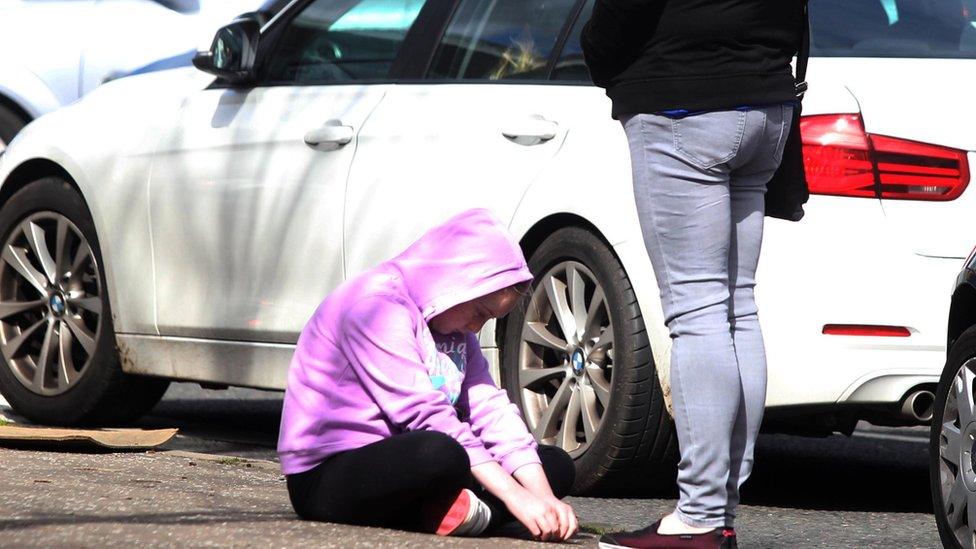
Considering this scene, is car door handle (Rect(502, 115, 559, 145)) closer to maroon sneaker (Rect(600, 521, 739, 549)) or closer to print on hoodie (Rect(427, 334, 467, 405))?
print on hoodie (Rect(427, 334, 467, 405))

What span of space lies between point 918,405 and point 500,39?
70.5 inches

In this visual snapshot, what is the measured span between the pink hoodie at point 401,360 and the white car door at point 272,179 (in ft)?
5.48

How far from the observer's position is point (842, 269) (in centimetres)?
470

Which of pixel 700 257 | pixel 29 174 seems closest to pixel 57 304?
pixel 29 174

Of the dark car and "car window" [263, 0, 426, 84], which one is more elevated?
"car window" [263, 0, 426, 84]

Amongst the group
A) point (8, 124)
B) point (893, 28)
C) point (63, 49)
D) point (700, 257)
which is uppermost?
point (893, 28)

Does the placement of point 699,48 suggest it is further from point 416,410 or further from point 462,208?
point 462,208

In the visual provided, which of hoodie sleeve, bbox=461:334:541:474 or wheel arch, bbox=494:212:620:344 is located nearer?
hoodie sleeve, bbox=461:334:541:474

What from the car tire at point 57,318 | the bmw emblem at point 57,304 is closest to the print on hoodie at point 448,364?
the car tire at point 57,318

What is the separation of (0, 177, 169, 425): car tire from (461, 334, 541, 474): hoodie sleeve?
2.59 m

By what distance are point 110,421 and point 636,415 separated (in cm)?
249

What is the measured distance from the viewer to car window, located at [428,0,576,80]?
556 cm

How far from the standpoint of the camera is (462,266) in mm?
4078

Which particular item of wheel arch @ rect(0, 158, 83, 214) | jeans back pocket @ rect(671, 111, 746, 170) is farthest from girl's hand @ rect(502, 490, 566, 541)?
wheel arch @ rect(0, 158, 83, 214)
